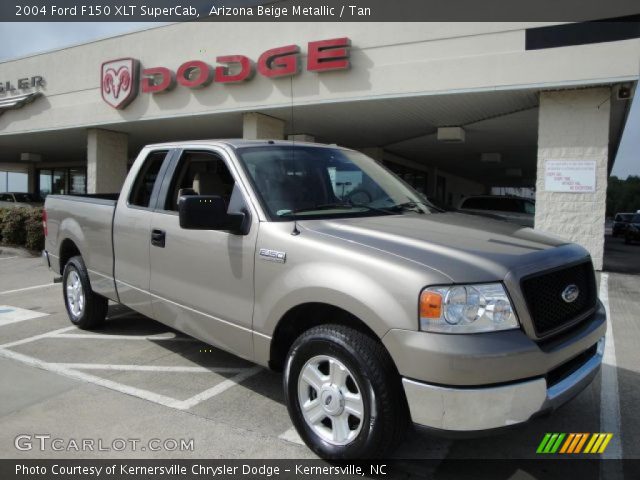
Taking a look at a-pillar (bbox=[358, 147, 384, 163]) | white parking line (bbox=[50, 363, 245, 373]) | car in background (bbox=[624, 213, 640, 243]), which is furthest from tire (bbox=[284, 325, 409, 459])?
car in background (bbox=[624, 213, 640, 243])

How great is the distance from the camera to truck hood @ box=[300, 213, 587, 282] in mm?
2603

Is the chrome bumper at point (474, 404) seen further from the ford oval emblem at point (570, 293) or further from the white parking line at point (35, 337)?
the white parking line at point (35, 337)

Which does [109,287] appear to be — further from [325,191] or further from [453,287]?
[453,287]

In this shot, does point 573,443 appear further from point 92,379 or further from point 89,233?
point 89,233

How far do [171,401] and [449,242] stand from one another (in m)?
2.43

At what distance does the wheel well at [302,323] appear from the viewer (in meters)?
2.90

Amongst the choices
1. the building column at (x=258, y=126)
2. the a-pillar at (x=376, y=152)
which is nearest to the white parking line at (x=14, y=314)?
the building column at (x=258, y=126)

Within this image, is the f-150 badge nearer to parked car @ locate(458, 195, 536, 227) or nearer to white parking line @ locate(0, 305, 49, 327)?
white parking line @ locate(0, 305, 49, 327)

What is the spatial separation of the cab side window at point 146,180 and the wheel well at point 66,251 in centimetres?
159

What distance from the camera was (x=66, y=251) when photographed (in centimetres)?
595

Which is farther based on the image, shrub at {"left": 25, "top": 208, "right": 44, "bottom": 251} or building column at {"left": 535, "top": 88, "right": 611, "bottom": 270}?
shrub at {"left": 25, "top": 208, "right": 44, "bottom": 251}

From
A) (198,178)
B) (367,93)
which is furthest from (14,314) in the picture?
(367,93)

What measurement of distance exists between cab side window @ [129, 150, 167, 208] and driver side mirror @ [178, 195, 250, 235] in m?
1.49

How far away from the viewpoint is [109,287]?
16.3 ft
